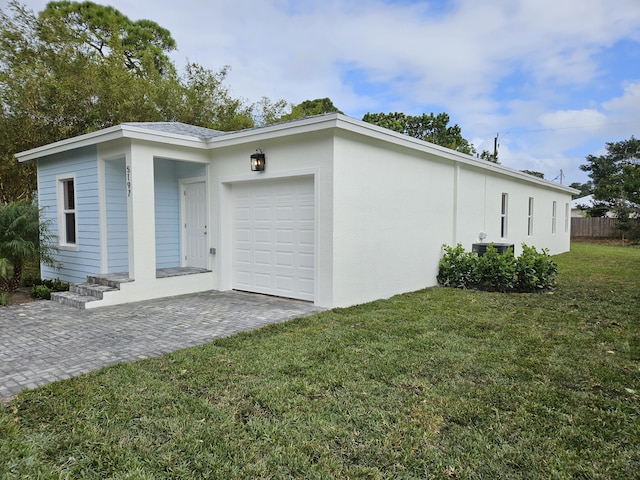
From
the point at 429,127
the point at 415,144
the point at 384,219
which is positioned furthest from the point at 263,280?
the point at 429,127

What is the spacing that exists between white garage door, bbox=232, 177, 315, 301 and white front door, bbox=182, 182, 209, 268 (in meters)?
0.75

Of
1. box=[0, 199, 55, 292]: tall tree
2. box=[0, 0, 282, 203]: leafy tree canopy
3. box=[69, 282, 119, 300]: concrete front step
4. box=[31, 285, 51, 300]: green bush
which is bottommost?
box=[31, 285, 51, 300]: green bush

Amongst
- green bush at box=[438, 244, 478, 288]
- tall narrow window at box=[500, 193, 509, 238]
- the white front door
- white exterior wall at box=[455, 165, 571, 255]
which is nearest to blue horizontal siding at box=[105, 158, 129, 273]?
the white front door

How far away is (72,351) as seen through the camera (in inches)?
163

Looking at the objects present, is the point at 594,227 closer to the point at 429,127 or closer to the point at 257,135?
the point at 429,127

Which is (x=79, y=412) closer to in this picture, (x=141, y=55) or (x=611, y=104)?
(x=141, y=55)

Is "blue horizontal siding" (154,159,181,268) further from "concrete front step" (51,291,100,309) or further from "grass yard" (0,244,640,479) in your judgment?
"grass yard" (0,244,640,479)

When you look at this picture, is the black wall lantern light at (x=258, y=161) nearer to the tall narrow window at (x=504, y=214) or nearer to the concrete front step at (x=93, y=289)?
the concrete front step at (x=93, y=289)

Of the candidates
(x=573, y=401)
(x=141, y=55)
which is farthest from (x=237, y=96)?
(x=573, y=401)

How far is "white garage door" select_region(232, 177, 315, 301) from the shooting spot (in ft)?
22.1

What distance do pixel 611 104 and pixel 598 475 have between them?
25.9 meters

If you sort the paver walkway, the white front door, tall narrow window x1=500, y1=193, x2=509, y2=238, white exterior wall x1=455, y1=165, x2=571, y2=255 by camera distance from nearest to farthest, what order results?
the paver walkway, the white front door, white exterior wall x1=455, y1=165, x2=571, y2=255, tall narrow window x1=500, y1=193, x2=509, y2=238

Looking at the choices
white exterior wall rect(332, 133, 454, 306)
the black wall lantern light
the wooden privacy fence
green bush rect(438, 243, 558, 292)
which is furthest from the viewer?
the wooden privacy fence

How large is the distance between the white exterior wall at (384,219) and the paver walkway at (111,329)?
1.05 meters
